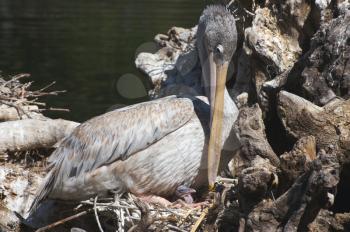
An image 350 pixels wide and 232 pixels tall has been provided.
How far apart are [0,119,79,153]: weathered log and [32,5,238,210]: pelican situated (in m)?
1.05

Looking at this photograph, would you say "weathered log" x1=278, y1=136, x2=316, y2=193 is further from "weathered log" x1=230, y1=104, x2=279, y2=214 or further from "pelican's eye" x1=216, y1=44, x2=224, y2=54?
"pelican's eye" x1=216, y1=44, x2=224, y2=54

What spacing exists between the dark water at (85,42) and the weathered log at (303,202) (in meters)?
4.86

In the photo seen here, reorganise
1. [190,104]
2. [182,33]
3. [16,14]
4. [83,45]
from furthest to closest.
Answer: [16,14], [83,45], [182,33], [190,104]

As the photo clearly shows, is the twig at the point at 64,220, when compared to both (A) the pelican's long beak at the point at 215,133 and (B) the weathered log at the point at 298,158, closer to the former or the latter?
(A) the pelican's long beak at the point at 215,133

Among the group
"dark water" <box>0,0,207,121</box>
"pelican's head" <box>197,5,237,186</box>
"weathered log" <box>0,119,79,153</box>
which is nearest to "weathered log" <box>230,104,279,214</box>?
"pelican's head" <box>197,5,237,186</box>

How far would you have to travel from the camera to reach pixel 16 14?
2056 centimetres

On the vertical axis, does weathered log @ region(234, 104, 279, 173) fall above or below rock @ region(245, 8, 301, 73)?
below

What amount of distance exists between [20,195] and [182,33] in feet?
8.87

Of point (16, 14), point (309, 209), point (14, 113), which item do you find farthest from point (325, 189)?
point (16, 14)

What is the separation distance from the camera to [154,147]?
5316 millimetres

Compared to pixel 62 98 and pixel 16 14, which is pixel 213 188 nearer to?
pixel 62 98

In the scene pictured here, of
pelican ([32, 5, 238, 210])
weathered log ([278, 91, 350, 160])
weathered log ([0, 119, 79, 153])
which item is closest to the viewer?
weathered log ([278, 91, 350, 160])

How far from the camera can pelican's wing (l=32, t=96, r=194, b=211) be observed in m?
5.32

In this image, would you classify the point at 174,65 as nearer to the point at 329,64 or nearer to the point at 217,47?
the point at 217,47
